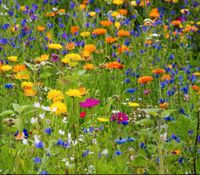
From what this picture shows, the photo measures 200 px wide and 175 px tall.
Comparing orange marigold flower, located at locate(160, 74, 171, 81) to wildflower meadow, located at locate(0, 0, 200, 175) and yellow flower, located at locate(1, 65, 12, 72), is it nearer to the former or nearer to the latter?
wildflower meadow, located at locate(0, 0, 200, 175)

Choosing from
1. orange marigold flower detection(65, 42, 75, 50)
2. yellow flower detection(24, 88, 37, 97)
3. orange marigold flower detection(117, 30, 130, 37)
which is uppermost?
orange marigold flower detection(117, 30, 130, 37)

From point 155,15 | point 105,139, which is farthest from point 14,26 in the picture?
point 105,139

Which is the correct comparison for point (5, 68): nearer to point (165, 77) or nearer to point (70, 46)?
point (70, 46)

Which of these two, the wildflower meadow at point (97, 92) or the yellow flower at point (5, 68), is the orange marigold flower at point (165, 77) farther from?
the yellow flower at point (5, 68)

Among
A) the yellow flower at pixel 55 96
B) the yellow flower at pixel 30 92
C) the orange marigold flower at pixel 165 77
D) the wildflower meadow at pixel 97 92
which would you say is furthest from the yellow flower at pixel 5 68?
the orange marigold flower at pixel 165 77

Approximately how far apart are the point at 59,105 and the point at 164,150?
728 mm

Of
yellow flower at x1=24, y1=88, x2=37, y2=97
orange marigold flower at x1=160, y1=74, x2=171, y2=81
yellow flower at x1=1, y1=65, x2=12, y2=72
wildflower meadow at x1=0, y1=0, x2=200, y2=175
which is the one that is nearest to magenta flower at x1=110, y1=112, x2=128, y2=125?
wildflower meadow at x1=0, y1=0, x2=200, y2=175

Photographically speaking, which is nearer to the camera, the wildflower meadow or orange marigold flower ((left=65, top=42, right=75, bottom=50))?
the wildflower meadow

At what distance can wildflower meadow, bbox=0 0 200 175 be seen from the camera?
258 cm

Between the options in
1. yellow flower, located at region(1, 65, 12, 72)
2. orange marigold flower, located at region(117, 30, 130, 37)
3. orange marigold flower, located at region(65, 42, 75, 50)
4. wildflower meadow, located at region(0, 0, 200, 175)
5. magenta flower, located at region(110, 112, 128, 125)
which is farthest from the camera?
orange marigold flower, located at region(117, 30, 130, 37)

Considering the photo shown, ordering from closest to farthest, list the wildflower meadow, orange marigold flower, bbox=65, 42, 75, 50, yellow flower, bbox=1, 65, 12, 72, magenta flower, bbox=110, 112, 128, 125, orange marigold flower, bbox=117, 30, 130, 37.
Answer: the wildflower meadow < magenta flower, bbox=110, 112, 128, 125 < yellow flower, bbox=1, 65, 12, 72 < orange marigold flower, bbox=65, 42, 75, 50 < orange marigold flower, bbox=117, 30, 130, 37

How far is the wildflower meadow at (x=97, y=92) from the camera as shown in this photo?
101 inches

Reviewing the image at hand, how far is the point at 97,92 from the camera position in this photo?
3572 mm

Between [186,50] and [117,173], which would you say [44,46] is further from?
[117,173]
